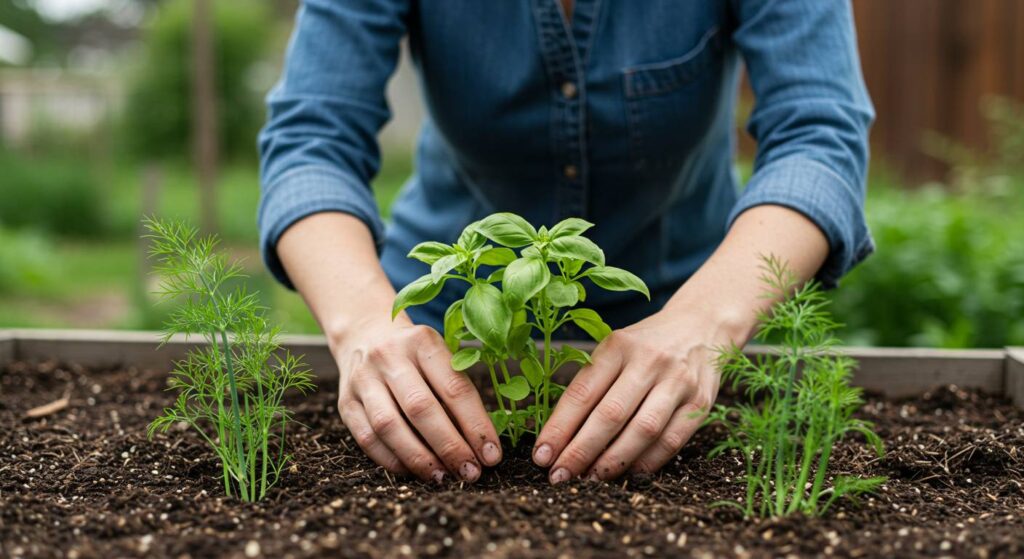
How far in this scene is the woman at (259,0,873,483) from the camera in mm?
1586

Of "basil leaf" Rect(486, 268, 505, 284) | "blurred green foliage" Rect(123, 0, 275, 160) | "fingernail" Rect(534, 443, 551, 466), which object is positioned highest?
"blurred green foliage" Rect(123, 0, 275, 160)

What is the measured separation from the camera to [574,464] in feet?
5.19

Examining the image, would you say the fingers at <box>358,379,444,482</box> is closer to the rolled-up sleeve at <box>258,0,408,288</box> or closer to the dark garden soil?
the dark garden soil

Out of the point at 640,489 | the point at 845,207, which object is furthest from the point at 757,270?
the point at 640,489

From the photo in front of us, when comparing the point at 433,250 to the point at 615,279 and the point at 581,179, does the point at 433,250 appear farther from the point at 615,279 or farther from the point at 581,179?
the point at 581,179

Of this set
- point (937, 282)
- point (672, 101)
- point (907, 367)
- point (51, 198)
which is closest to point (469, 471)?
point (672, 101)

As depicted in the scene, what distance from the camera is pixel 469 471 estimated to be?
5.26 feet

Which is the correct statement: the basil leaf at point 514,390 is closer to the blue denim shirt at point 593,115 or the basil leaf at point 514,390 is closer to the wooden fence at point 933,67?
the blue denim shirt at point 593,115

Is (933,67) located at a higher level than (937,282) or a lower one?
higher

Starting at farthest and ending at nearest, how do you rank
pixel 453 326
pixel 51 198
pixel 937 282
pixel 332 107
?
pixel 51 198, pixel 937 282, pixel 332 107, pixel 453 326

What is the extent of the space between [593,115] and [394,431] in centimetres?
102

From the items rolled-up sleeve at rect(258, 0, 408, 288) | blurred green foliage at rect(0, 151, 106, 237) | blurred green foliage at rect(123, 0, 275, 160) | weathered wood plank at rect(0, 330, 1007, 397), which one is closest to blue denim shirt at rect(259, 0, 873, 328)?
rolled-up sleeve at rect(258, 0, 408, 288)

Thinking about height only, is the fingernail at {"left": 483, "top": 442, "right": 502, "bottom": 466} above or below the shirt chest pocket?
below

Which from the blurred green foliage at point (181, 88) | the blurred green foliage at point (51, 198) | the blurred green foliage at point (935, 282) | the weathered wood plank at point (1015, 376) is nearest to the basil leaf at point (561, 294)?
the weathered wood plank at point (1015, 376)
